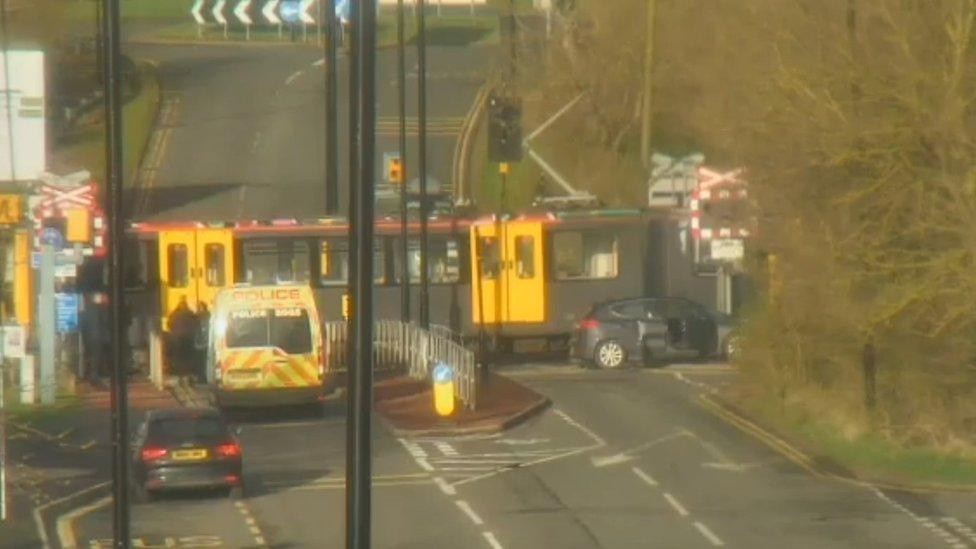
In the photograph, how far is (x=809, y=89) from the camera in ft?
98.2

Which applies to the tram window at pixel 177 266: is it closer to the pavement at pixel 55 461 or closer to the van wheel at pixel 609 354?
the pavement at pixel 55 461

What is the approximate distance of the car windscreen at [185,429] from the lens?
90.3ft

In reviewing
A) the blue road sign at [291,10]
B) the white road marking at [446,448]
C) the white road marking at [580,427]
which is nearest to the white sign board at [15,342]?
the white road marking at [446,448]

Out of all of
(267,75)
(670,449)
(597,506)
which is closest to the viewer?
(597,506)

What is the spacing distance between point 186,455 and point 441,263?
1792 centimetres

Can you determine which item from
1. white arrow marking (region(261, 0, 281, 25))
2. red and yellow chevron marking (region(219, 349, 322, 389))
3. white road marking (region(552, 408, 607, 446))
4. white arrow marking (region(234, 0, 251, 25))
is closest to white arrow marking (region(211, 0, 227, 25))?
white arrow marking (region(234, 0, 251, 25))

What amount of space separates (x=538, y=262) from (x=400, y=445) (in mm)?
12684

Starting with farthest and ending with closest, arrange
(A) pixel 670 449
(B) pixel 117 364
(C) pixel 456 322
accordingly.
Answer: (C) pixel 456 322
(A) pixel 670 449
(B) pixel 117 364

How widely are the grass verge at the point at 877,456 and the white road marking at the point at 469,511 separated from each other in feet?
18.9

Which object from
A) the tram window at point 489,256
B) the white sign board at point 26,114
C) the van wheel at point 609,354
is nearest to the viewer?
the white sign board at point 26,114

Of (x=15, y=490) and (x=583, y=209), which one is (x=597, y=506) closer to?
(x=15, y=490)

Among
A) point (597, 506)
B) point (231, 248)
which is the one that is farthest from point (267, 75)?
point (597, 506)

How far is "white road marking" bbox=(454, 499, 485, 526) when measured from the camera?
2527cm

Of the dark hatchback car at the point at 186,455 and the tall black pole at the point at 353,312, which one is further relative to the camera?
the dark hatchback car at the point at 186,455
